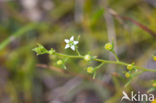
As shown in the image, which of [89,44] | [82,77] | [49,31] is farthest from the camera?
[49,31]

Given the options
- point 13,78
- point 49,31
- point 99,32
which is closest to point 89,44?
point 99,32

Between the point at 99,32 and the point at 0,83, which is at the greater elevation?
the point at 99,32

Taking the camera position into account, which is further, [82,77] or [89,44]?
[89,44]

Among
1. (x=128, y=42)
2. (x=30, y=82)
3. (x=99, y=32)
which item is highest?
(x=99, y=32)

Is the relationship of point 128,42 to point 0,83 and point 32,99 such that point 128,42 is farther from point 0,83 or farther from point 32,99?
point 0,83

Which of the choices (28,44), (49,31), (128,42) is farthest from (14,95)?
(128,42)

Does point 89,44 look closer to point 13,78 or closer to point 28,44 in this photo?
point 28,44

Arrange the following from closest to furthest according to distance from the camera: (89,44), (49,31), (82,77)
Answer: (82,77) → (89,44) → (49,31)
